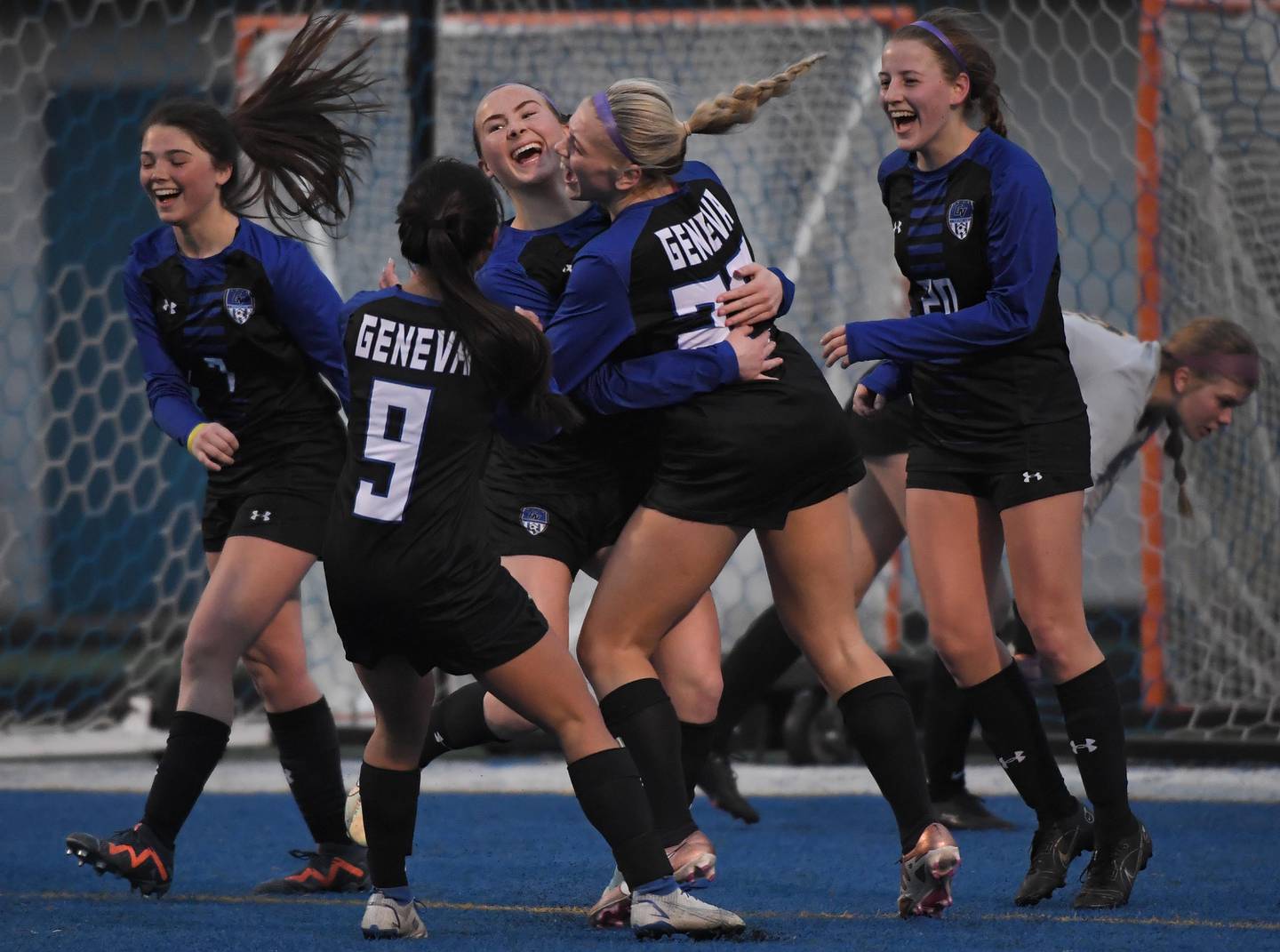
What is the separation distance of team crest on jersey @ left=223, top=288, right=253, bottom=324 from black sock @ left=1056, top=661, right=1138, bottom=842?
1.88m

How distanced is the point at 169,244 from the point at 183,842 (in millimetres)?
1694

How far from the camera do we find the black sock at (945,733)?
15.9 ft

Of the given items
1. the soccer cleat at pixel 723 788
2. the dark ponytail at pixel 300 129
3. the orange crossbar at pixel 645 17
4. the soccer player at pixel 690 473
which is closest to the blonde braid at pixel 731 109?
the soccer player at pixel 690 473

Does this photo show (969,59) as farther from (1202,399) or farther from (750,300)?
(1202,399)

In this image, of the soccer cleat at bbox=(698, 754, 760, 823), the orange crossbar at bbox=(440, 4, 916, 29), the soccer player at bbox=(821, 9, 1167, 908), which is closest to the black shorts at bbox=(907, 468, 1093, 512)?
the soccer player at bbox=(821, 9, 1167, 908)

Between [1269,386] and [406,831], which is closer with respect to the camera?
[406,831]

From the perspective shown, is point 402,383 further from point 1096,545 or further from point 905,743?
point 1096,545

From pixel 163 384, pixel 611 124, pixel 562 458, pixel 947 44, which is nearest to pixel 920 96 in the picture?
pixel 947 44

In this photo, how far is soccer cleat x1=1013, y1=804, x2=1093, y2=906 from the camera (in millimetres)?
3746

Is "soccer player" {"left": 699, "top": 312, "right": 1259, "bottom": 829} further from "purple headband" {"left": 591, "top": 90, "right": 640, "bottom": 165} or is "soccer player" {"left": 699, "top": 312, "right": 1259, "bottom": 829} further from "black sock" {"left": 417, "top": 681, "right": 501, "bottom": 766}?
"purple headband" {"left": 591, "top": 90, "right": 640, "bottom": 165}

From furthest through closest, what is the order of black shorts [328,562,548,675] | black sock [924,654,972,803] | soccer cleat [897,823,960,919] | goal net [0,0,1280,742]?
goal net [0,0,1280,742] → black sock [924,654,972,803] → soccer cleat [897,823,960,919] → black shorts [328,562,548,675]

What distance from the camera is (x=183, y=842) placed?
5008 millimetres

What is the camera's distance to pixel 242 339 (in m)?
4.10

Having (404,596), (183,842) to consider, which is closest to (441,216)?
(404,596)
